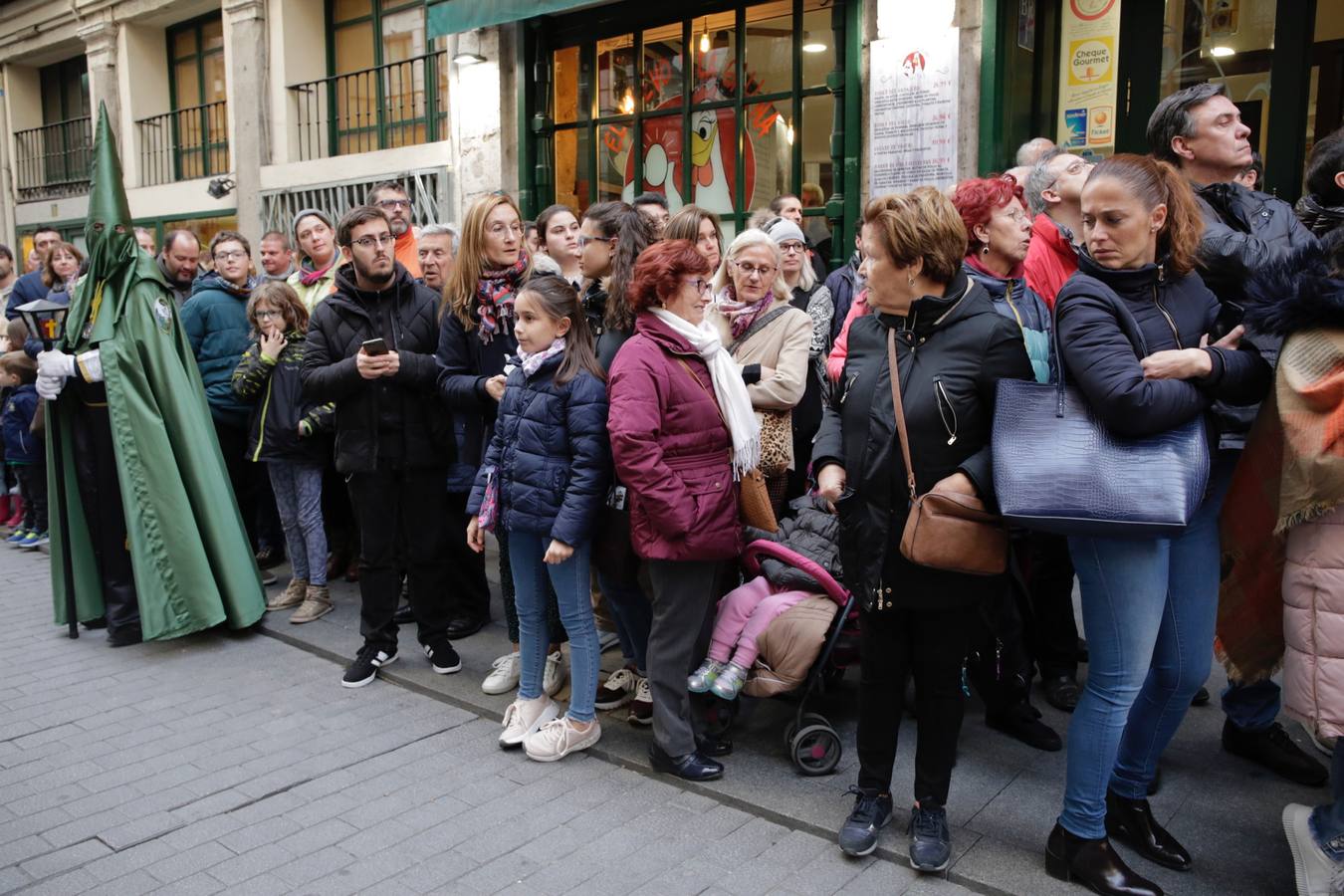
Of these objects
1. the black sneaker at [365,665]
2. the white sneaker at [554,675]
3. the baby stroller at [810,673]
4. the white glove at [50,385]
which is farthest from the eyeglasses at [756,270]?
the white glove at [50,385]

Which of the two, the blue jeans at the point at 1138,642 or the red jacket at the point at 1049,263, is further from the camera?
the red jacket at the point at 1049,263

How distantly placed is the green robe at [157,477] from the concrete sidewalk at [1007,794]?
1539mm

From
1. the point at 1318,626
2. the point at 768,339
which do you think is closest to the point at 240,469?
the point at 768,339

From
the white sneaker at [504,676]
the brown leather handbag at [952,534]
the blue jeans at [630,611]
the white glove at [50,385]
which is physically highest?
the white glove at [50,385]

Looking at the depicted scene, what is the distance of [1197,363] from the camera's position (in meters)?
2.78

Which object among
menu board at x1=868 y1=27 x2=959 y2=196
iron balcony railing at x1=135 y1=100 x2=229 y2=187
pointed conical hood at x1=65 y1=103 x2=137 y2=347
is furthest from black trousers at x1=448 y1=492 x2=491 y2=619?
iron balcony railing at x1=135 y1=100 x2=229 y2=187

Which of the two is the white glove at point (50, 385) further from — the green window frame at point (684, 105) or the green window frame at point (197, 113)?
the green window frame at point (197, 113)

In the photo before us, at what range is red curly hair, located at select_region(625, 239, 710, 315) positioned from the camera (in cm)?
374

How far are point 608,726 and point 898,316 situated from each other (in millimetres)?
2147

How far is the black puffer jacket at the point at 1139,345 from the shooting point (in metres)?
2.73

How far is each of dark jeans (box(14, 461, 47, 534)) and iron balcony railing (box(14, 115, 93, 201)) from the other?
1125cm

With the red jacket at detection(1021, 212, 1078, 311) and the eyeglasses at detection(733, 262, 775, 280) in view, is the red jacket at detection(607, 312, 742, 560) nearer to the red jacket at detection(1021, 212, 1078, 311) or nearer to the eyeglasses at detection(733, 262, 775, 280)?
the eyeglasses at detection(733, 262, 775, 280)

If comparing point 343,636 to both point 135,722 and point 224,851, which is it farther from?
point 224,851

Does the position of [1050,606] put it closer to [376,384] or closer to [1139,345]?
[1139,345]
